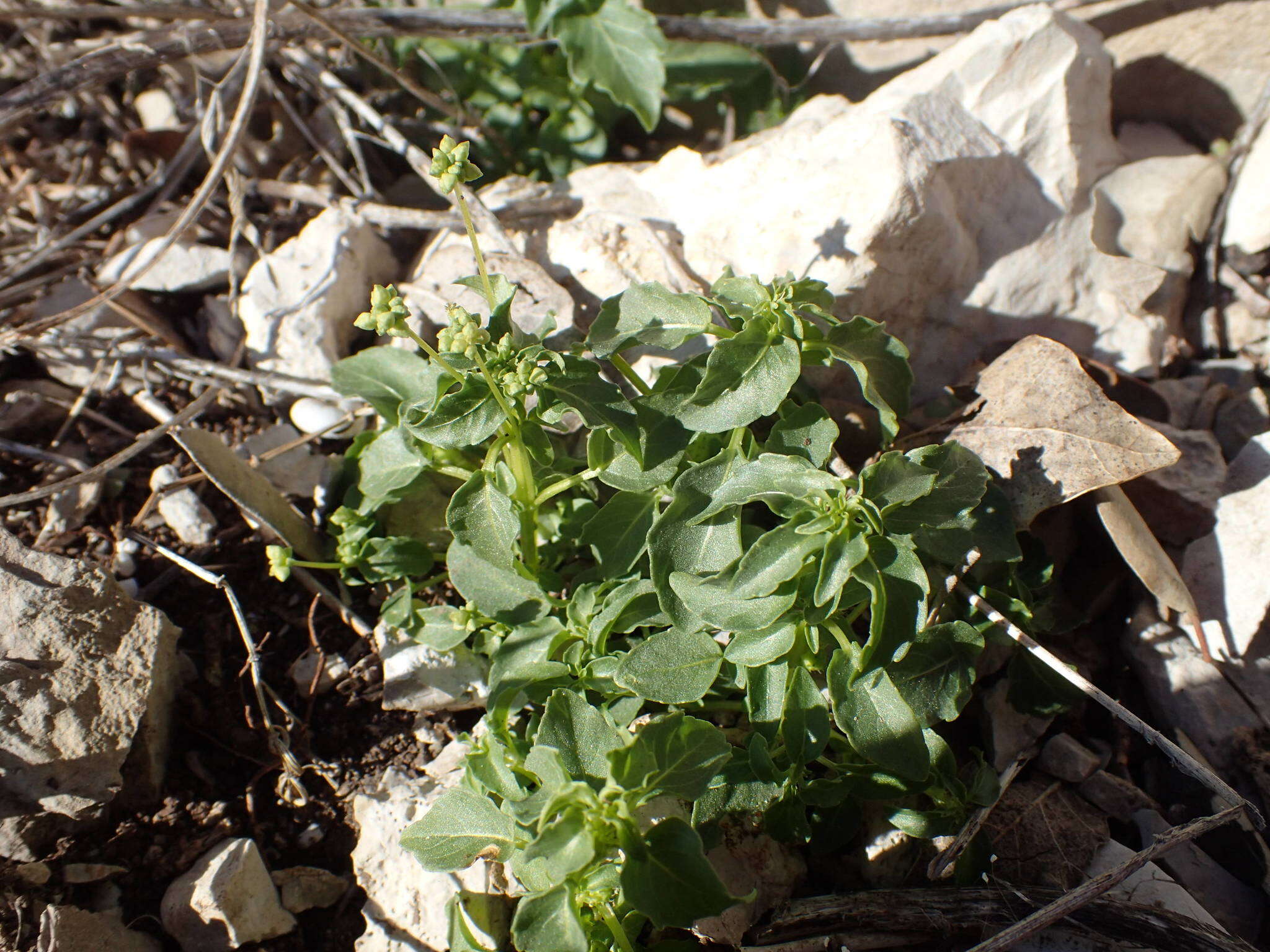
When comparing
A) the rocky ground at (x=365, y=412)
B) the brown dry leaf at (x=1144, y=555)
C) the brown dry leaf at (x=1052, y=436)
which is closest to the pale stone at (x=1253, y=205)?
the rocky ground at (x=365, y=412)

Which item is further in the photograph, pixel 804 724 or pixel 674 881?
pixel 804 724

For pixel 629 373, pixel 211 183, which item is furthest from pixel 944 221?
pixel 211 183

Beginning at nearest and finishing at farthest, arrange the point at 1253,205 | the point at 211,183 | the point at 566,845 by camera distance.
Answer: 1. the point at 566,845
2. the point at 211,183
3. the point at 1253,205

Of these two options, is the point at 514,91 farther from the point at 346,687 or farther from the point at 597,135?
the point at 346,687

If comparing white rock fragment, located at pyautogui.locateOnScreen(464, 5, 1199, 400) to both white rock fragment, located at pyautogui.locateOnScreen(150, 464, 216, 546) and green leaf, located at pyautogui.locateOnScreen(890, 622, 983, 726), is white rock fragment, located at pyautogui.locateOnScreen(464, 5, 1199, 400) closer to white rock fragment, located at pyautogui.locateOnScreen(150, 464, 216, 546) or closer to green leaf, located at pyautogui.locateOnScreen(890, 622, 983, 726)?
green leaf, located at pyautogui.locateOnScreen(890, 622, 983, 726)

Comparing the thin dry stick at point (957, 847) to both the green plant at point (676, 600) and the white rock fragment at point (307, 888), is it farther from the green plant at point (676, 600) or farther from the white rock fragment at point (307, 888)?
the white rock fragment at point (307, 888)

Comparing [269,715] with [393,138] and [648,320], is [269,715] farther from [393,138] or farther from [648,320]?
[393,138]

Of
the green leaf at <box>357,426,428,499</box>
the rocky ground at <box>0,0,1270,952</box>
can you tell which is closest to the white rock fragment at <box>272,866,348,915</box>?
the rocky ground at <box>0,0,1270,952</box>

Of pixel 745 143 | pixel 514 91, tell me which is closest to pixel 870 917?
pixel 745 143
